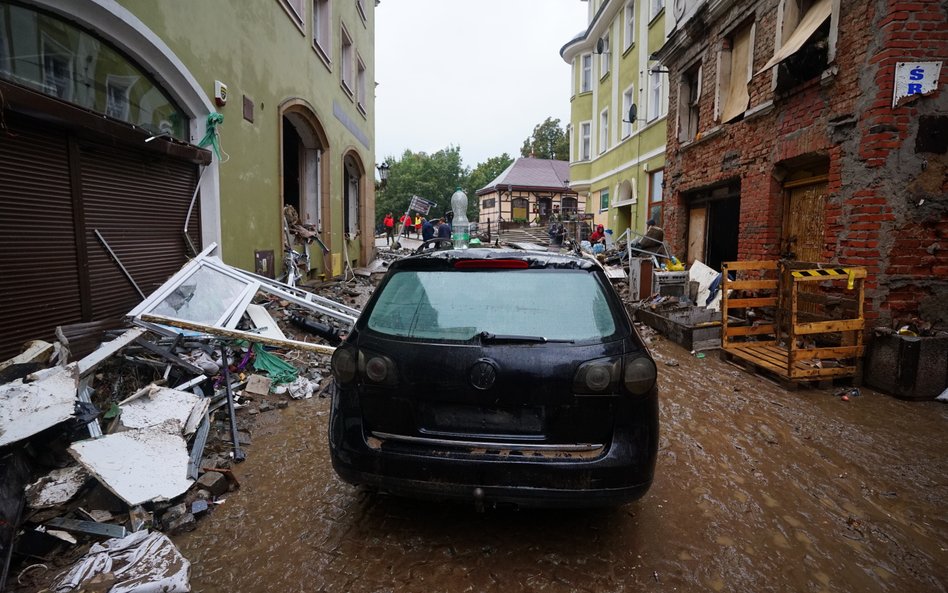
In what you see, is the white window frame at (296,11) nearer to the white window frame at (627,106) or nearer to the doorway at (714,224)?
the doorway at (714,224)

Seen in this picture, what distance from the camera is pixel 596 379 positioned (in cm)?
227

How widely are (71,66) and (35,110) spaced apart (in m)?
1.00

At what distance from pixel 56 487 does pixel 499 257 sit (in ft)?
9.69

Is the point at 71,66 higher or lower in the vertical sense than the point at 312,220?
higher

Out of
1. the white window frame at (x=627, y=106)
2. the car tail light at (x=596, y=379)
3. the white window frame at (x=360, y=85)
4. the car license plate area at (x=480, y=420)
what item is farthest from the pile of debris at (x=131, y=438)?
the white window frame at (x=627, y=106)

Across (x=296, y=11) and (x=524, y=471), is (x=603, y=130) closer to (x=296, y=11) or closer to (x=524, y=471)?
(x=296, y=11)

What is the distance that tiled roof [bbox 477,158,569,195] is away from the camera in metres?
38.2

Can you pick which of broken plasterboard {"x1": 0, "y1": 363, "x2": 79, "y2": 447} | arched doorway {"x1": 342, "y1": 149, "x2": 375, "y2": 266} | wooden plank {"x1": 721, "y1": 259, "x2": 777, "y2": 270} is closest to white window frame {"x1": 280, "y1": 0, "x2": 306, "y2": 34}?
arched doorway {"x1": 342, "y1": 149, "x2": 375, "y2": 266}

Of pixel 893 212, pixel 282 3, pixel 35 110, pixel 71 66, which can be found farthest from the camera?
pixel 282 3

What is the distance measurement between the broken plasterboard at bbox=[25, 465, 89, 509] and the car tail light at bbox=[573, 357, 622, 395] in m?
3.01

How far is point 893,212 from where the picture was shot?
5.54 m

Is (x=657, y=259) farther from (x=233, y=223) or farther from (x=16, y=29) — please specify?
(x=16, y=29)

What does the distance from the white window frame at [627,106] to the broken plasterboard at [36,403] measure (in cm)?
1861

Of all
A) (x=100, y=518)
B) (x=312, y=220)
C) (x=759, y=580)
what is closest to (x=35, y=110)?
(x=100, y=518)
